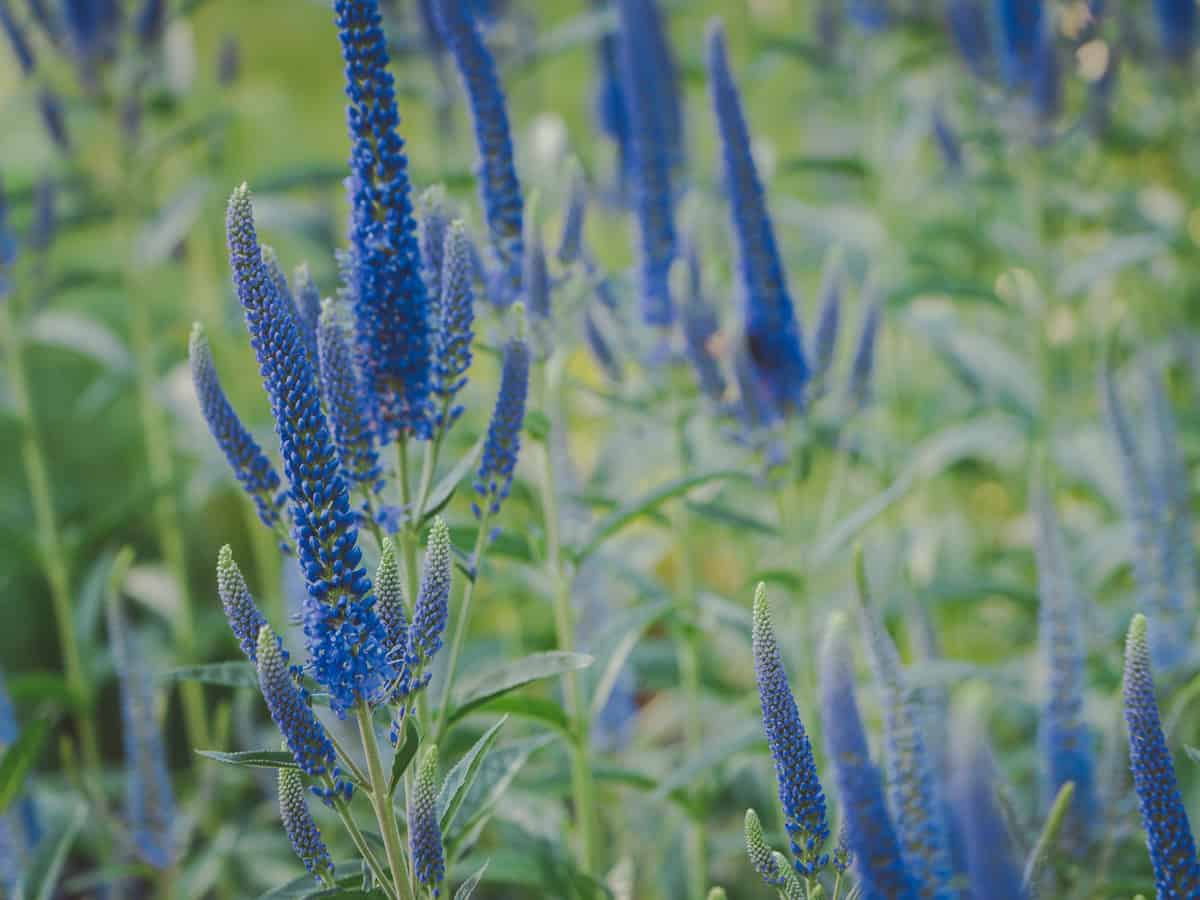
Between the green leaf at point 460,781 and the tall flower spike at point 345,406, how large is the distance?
0.25 metres

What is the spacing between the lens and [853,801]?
0.80 metres

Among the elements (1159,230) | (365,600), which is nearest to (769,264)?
(365,600)

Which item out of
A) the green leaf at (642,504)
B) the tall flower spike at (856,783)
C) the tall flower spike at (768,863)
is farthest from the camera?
the green leaf at (642,504)

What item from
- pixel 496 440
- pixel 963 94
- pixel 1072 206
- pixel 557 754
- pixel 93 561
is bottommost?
pixel 557 754

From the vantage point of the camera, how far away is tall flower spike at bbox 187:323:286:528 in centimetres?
105

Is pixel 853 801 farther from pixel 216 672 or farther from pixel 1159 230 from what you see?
pixel 1159 230

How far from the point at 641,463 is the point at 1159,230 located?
4.23 feet

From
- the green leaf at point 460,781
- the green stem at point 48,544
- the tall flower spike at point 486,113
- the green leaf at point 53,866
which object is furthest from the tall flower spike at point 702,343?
the green stem at point 48,544

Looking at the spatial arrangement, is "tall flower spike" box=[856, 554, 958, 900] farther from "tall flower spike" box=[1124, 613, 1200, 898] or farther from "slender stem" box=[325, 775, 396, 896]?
"slender stem" box=[325, 775, 396, 896]

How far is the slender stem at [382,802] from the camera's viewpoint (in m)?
0.96

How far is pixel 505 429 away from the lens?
113cm

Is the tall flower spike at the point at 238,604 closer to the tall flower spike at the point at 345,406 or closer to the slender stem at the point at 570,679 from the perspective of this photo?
the tall flower spike at the point at 345,406

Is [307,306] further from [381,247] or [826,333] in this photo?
[826,333]

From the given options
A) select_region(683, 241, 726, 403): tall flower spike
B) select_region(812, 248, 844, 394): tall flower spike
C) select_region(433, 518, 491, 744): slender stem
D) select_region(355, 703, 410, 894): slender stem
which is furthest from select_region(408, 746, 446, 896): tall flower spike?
select_region(812, 248, 844, 394): tall flower spike
